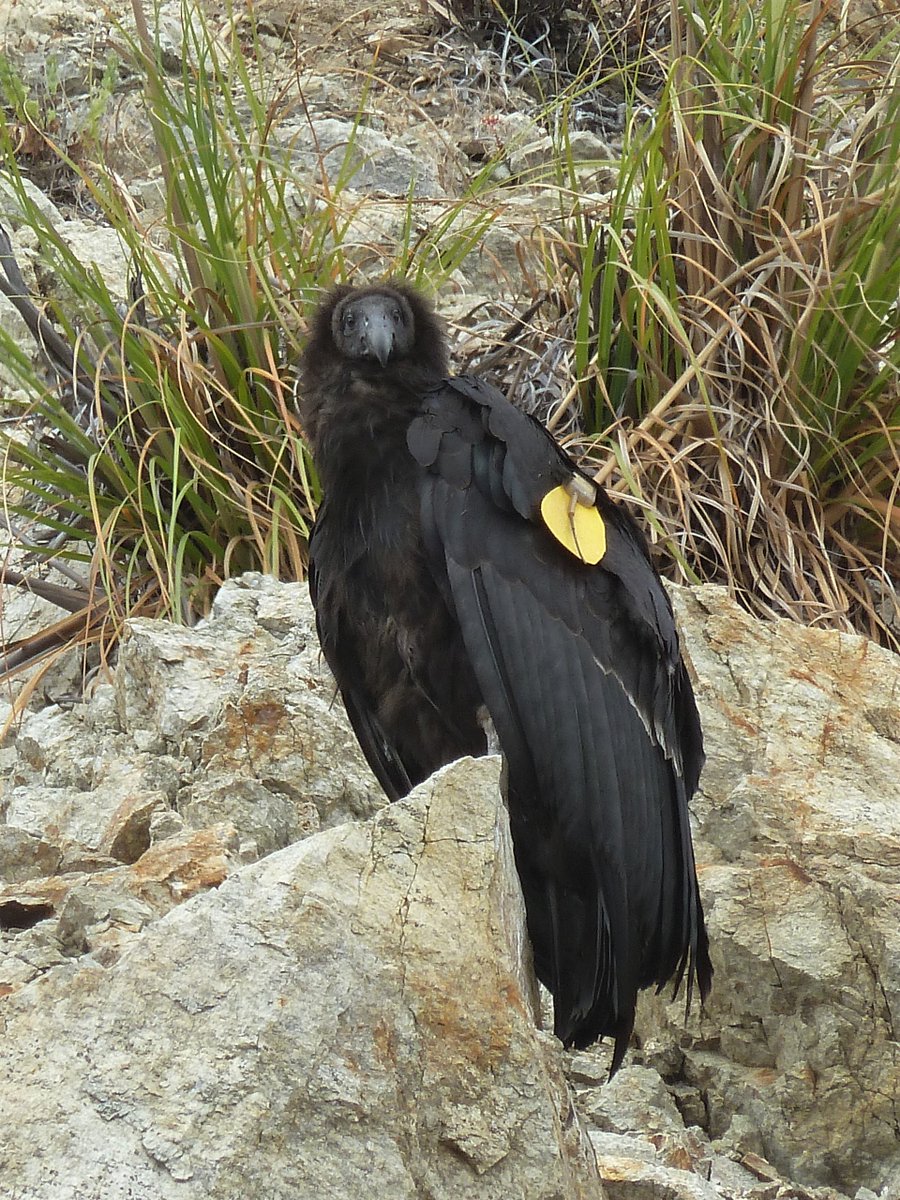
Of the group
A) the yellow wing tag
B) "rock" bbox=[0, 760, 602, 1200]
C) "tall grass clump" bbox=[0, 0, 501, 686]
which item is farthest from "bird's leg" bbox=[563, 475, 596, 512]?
"tall grass clump" bbox=[0, 0, 501, 686]

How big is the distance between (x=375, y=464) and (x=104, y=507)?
167cm

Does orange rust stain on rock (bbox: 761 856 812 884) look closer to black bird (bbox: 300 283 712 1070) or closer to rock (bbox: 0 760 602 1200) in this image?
black bird (bbox: 300 283 712 1070)

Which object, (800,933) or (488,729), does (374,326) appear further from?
(800,933)

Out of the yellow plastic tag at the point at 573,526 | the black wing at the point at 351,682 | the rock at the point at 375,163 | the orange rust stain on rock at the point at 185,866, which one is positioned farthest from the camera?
the rock at the point at 375,163

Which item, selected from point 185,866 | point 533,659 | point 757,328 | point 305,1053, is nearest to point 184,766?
point 185,866

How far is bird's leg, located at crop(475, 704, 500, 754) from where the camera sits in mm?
2822

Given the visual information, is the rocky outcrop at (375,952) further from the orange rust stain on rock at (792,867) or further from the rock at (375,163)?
the rock at (375,163)

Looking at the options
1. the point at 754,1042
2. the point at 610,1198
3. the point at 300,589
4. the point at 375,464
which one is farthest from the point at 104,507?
the point at 610,1198

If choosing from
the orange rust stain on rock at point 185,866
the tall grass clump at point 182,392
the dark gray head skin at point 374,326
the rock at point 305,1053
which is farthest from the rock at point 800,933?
the tall grass clump at point 182,392

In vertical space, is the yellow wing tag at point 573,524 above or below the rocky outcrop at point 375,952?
above

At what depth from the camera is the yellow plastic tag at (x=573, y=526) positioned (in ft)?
9.59

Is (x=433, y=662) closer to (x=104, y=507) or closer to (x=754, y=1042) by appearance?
(x=754, y=1042)

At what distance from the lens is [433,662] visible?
2.95 m

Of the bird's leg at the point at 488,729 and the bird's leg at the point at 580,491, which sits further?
the bird's leg at the point at 580,491
